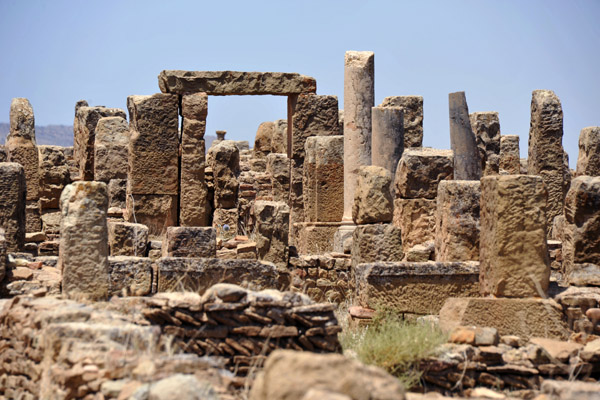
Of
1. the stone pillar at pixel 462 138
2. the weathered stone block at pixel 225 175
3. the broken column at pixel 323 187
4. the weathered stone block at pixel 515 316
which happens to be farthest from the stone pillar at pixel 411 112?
the weathered stone block at pixel 515 316

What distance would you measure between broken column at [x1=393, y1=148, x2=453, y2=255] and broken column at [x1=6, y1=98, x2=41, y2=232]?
6.74 metres

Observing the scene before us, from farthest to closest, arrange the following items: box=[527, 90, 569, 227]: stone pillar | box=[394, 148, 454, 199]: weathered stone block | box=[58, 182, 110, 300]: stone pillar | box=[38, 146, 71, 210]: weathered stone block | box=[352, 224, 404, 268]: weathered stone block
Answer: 1. box=[527, 90, 569, 227]: stone pillar
2. box=[38, 146, 71, 210]: weathered stone block
3. box=[394, 148, 454, 199]: weathered stone block
4. box=[352, 224, 404, 268]: weathered stone block
5. box=[58, 182, 110, 300]: stone pillar

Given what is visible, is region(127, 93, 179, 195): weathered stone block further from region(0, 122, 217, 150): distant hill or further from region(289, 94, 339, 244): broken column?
region(0, 122, 217, 150): distant hill

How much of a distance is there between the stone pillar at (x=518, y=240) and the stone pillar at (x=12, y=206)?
607cm

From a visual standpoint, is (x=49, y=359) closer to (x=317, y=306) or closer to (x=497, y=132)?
(x=317, y=306)

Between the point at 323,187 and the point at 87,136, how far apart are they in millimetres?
6115

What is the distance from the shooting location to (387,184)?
39.2ft

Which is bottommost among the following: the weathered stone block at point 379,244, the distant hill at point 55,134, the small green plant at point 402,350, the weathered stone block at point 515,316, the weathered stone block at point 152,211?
the small green plant at point 402,350

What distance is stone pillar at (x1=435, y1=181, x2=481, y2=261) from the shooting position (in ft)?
37.5

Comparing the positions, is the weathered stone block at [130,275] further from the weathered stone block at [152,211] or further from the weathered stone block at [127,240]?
the weathered stone block at [152,211]

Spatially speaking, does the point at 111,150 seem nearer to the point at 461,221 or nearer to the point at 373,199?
the point at 373,199

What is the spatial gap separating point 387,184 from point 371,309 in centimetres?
194

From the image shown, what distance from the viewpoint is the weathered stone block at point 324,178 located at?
15.6m

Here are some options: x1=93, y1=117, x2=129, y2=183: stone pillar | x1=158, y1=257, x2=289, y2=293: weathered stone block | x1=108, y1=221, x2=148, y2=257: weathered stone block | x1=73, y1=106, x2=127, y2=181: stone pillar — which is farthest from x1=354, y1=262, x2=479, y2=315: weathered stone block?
x1=73, y1=106, x2=127, y2=181: stone pillar
